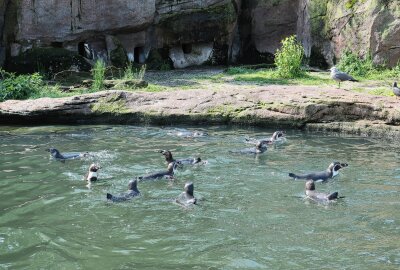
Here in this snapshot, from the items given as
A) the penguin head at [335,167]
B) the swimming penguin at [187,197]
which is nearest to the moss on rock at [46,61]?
the penguin head at [335,167]

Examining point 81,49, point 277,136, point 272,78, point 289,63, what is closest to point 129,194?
point 277,136

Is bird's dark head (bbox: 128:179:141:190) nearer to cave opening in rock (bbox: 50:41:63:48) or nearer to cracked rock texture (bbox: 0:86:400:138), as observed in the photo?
cracked rock texture (bbox: 0:86:400:138)

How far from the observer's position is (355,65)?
2147 centimetres

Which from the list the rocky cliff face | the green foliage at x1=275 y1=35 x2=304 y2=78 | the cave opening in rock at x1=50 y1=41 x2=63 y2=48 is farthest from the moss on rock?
the green foliage at x1=275 y1=35 x2=304 y2=78

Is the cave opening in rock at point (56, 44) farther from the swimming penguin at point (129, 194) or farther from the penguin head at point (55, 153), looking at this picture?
the swimming penguin at point (129, 194)

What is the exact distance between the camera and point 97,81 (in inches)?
760

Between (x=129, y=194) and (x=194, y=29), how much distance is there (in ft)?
55.8

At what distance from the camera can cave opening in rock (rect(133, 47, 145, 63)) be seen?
25.8 meters

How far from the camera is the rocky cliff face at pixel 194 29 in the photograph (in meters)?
22.4

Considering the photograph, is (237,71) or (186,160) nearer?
(186,160)

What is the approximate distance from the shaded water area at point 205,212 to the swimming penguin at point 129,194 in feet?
0.40

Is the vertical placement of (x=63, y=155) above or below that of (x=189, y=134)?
below

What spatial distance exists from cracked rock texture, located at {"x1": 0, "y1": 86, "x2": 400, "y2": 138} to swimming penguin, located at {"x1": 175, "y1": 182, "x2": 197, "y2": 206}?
6.93 meters

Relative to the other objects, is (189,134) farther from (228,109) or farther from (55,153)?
(55,153)
